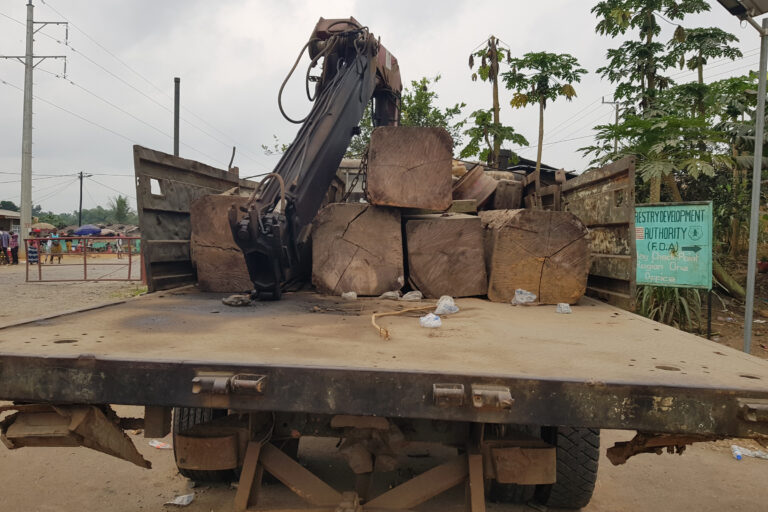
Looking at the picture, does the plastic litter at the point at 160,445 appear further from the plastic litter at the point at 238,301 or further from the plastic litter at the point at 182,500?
the plastic litter at the point at 238,301

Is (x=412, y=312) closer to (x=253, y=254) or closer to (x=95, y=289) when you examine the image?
(x=253, y=254)

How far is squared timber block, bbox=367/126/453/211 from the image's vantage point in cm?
336

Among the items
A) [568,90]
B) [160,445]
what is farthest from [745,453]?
[568,90]

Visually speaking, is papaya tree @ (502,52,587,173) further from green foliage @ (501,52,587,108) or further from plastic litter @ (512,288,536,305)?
plastic litter @ (512,288,536,305)

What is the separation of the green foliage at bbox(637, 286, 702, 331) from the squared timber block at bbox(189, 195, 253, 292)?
5.29m

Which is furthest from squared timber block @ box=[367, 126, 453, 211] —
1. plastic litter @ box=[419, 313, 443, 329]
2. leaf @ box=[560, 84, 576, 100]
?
leaf @ box=[560, 84, 576, 100]

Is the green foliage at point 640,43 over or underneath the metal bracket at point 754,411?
over

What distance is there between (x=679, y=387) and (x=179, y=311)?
2.27 meters

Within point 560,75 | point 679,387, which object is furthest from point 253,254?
point 560,75

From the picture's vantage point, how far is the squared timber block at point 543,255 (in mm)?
3105

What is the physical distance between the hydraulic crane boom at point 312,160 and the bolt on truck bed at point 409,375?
2.86 ft

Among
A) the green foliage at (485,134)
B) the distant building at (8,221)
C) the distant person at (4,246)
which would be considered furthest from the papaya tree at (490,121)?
the distant building at (8,221)

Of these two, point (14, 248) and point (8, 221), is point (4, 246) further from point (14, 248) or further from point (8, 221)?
point (8, 221)

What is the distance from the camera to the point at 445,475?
6.31 ft
